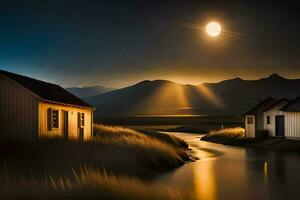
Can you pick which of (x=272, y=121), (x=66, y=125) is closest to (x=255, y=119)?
(x=272, y=121)

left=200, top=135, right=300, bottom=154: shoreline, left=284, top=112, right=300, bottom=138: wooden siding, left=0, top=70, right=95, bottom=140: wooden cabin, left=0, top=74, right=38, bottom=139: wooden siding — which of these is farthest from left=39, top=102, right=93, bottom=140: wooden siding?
left=284, top=112, right=300, bottom=138: wooden siding

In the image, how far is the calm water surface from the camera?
60.8ft

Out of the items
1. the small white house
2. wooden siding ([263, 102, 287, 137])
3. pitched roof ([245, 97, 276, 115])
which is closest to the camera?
the small white house

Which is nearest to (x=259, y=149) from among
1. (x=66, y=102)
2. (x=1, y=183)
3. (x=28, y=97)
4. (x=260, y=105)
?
(x=260, y=105)

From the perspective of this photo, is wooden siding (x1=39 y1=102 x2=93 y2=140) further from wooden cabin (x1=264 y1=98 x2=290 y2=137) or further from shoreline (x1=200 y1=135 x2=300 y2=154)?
wooden cabin (x1=264 y1=98 x2=290 y2=137)

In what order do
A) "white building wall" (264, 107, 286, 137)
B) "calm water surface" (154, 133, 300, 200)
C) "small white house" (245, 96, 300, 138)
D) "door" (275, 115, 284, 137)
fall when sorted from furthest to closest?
"white building wall" (264, 107, 286, 137) < "door" (275, 115, 284, 137) < "small white house" (245, 96, 300, 138) < "calm water surface" (154, 133, 300, 200)

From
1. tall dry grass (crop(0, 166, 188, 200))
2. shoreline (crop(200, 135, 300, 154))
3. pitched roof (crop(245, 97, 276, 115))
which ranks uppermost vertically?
pitched roof (crop(245, 97, 276, 115))

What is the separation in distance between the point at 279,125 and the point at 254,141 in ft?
10.9

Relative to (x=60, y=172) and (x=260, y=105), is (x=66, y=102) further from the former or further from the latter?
(x=260, y=105)

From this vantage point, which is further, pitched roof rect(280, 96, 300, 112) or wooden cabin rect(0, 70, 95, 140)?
pitched roof rect(280, 96, 300, 112)

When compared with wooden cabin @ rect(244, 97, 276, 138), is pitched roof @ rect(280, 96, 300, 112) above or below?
above

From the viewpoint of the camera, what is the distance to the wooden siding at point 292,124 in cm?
4293

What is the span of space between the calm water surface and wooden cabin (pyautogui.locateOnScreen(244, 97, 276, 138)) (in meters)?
17.3

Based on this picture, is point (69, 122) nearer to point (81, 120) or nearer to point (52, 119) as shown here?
point (52, 119)
